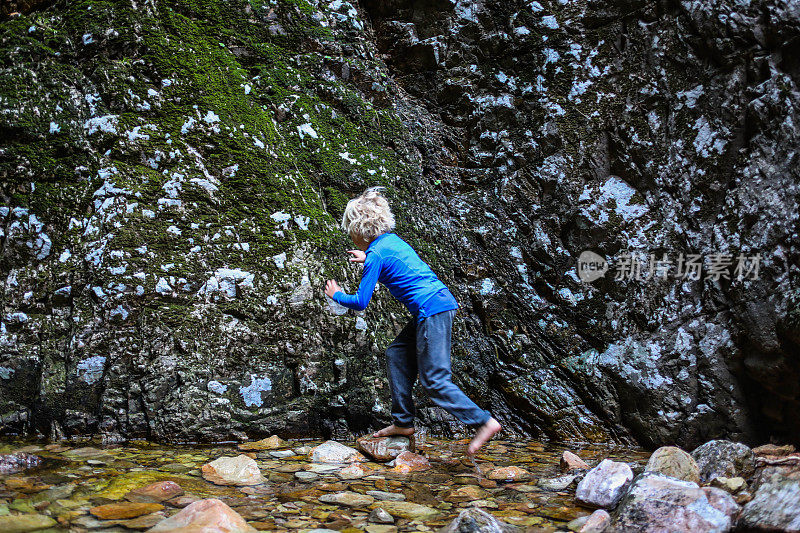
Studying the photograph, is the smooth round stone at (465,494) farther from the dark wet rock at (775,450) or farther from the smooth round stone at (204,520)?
the dark wet rock at (775,450)

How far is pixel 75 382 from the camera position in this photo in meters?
3.10

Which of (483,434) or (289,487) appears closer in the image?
(289,487)

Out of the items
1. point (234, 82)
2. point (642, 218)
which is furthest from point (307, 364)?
point (642, 218)

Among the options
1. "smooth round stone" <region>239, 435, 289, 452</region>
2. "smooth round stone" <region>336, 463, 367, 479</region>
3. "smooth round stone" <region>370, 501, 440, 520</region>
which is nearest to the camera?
"smooth round stone" <region>370, 501, 440, 520</region>

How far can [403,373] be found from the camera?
3105mm

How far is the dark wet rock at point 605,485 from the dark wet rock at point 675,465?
0.62 ft

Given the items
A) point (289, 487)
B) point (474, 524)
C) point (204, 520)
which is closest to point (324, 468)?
point (289, 487)

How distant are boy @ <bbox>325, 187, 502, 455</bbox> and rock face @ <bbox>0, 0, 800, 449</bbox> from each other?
0.44 metres

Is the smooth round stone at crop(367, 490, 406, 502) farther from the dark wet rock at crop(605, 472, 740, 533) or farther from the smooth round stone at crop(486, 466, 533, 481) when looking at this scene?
the dark wet rock at crop(605, 472, 740, 533)

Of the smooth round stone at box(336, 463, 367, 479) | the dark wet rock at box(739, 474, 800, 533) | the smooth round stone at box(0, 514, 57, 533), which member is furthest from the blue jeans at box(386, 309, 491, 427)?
the smooth round stone at box(0, 514, 57, 533)

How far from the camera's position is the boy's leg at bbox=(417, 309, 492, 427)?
282cm

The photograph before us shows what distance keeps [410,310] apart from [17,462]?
220 centimetres

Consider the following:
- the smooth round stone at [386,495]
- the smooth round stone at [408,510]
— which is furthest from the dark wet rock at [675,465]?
the smooth round stone at [386,495]

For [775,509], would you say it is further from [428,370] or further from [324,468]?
[324,468]
